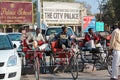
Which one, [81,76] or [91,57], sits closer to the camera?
[81,76]

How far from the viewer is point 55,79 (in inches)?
493

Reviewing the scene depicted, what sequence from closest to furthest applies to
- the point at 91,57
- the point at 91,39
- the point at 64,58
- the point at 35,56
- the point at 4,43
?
the point at 4,43 → the point at 35,56 → the point at 64,58 → the point at 91,57 → the point at 91,39

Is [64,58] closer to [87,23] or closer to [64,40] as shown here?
[64,40]

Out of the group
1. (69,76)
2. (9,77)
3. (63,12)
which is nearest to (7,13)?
(63,12)

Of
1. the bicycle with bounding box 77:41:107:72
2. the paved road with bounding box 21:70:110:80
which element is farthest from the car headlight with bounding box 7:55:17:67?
the bicycle with bounding box 77:41:107:72

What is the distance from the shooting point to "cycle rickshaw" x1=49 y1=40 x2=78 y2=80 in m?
12.3

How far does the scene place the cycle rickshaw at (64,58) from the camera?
1231 centimetres

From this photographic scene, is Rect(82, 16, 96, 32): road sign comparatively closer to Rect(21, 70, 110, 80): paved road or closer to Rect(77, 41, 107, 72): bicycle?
Rect(77, 41, 107, 72): bicycle

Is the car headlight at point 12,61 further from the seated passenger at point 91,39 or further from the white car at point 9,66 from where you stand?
the seated passenger at point 91,39

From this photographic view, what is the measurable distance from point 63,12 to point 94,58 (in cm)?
1704

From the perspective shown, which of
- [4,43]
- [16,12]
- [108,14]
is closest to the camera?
[4,43]

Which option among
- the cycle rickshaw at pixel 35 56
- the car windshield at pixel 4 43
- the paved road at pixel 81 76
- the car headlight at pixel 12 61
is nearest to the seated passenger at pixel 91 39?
the paved road at pixel 81 76

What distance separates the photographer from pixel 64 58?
42.4ft

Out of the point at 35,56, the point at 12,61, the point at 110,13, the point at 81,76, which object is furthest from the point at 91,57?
the point at 110,13
